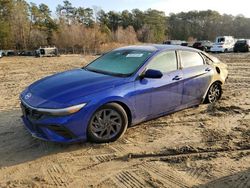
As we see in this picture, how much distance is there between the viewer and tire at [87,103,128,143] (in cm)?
484

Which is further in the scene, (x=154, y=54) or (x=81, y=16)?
(x=81, y=16)

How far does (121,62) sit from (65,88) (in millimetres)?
1372

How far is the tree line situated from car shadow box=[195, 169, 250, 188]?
54029mm

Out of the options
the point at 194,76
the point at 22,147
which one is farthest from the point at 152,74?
the point at 22,147

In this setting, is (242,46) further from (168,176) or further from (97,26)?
(97,26)

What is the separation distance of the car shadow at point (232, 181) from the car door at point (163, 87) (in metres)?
1.94

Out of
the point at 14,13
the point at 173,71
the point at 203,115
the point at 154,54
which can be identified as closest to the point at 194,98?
the point at 203,115

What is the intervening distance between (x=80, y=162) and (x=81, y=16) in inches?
3431

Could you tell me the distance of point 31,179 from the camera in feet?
12.9

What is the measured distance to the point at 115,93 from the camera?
498cm

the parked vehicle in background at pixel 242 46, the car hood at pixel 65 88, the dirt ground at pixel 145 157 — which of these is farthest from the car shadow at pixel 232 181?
the parked vehicle in background at pixel 242 46

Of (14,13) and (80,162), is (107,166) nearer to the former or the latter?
(80,162)

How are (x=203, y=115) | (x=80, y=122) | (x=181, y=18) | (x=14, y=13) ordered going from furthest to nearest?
(x=181, y=18), (x=14, y=13), (x=203, y=115), (x=80, y=122)

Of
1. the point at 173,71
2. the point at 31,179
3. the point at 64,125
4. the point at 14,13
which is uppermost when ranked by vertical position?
the point at 14,13
